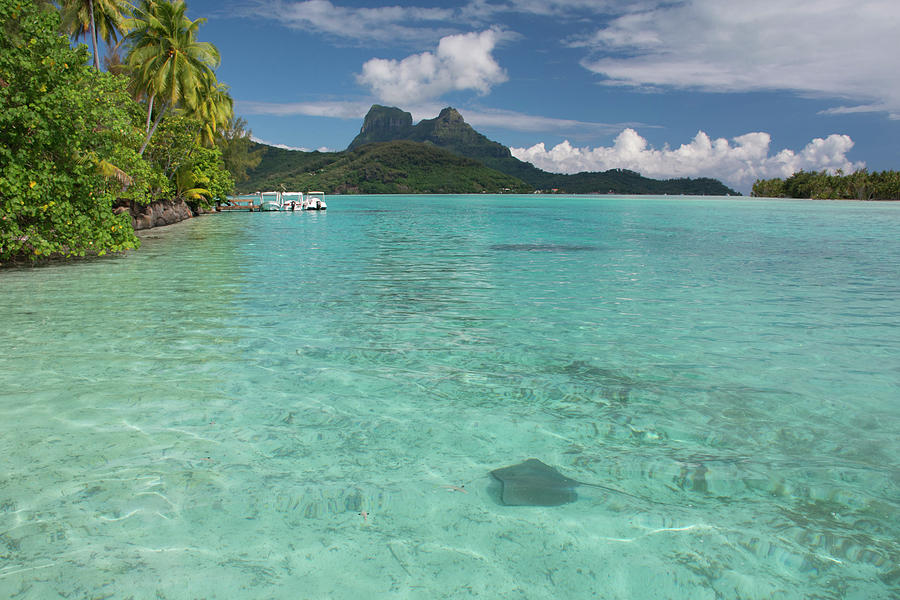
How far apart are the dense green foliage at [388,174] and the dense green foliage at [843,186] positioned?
8106 cm

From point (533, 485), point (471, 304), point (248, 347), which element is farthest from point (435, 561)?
point (471, 304)

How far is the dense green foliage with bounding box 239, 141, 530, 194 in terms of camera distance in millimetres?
167375

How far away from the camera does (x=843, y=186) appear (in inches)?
5167

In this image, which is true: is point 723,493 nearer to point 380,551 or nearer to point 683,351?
point 380,551

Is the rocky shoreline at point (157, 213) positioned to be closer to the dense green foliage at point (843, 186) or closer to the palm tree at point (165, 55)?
the palm tree at point (165, 55)

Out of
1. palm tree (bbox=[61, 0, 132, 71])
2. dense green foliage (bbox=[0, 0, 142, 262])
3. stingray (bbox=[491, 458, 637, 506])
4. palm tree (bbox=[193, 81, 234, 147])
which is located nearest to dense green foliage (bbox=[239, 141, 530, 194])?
palm tree (bbox=[193, 81, 234, 147])

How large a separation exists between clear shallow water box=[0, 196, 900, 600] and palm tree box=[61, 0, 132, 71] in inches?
993

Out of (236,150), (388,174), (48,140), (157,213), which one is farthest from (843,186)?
(48,140)

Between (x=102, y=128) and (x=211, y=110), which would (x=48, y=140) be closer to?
(x=102, y=128)

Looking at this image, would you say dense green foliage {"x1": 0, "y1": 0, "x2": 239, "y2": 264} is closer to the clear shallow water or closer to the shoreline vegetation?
the shoreline vegetation

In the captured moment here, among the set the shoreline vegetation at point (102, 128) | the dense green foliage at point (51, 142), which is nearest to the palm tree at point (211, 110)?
the shoreline vegetation at point (102, 128)

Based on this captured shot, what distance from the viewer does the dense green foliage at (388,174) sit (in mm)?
167375

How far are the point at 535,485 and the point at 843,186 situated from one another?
521 ft

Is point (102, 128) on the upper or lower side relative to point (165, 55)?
lower
